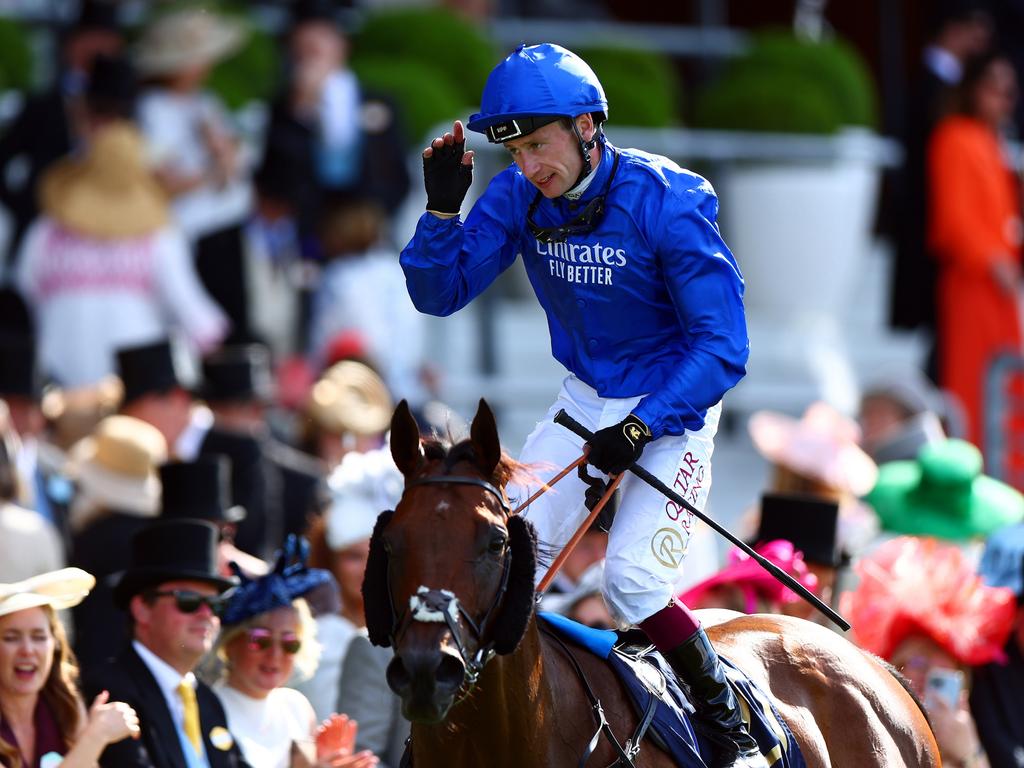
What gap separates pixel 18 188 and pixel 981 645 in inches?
239

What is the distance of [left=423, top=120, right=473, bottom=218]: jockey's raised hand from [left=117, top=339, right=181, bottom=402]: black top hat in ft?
13.3

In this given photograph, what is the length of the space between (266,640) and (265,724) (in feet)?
0.87

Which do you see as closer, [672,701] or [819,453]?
[672,701]

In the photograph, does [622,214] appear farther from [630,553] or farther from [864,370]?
[864,370]

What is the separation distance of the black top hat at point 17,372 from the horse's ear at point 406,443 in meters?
4.45

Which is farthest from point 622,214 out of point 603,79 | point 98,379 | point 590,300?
point 603,79

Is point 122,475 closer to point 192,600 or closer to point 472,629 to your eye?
point 192,600

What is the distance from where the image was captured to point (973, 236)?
1381cm

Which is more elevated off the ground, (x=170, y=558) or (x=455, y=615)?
(x=455, y=615)

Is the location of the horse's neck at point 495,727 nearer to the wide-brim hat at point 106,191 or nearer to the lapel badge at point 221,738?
the lapel badge at point 221,738

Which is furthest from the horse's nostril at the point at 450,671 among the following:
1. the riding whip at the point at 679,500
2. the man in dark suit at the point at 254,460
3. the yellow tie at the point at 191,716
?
the man in dark suit at the point at 254,460

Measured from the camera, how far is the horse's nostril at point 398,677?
15.8 ft

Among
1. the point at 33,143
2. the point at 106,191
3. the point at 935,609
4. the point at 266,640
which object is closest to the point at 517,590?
the point at 266,640

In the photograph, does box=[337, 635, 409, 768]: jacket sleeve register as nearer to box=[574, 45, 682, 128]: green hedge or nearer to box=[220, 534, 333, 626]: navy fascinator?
box=[220, 534, 333, 626]: navy fascinator
